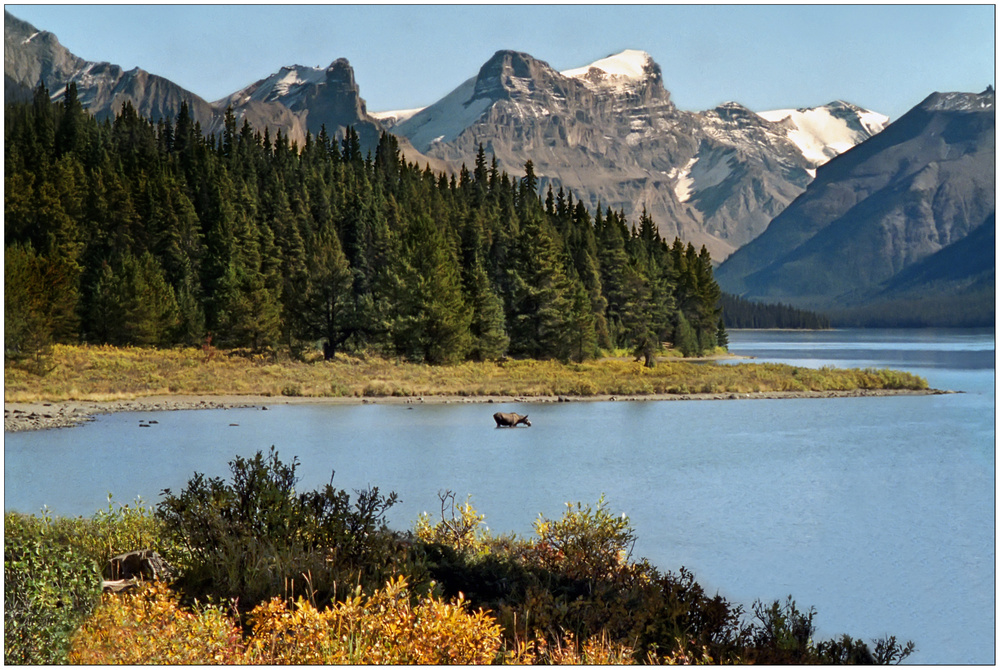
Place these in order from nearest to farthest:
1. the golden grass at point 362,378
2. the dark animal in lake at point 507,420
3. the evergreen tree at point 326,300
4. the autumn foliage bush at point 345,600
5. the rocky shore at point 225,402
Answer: the autumn foliage bush at point 345,600, the rocky shore at point 225,402, the dark animal in lake at point 507,420, the golden grass at point 362,378, the evergreen tree at point 326,300

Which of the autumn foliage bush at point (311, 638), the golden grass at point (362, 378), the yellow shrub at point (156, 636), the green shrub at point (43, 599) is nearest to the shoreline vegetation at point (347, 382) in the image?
the golden grass at point (362, 378)

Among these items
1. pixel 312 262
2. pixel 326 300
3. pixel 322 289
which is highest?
pixel 312 262

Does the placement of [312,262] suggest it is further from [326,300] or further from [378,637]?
[378,637]

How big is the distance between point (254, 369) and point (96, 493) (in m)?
34.6

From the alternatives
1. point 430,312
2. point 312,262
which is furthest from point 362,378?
point 312,262

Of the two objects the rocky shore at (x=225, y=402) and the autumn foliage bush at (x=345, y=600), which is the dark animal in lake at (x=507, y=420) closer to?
the rocky shore at (x=225, y=402)

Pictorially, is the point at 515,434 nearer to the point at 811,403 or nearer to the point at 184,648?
the point at 811,403

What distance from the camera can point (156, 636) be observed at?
22.8 ft

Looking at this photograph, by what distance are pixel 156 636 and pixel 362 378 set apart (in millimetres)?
45059

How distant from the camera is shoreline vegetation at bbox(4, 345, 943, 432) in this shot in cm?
3953

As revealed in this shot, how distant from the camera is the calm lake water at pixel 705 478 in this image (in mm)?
12945

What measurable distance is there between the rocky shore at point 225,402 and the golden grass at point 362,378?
107 cm

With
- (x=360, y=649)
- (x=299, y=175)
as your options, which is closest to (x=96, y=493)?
(x=360, y=649)

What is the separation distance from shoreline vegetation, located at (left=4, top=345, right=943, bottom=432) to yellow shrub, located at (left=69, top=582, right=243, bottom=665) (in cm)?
2794
